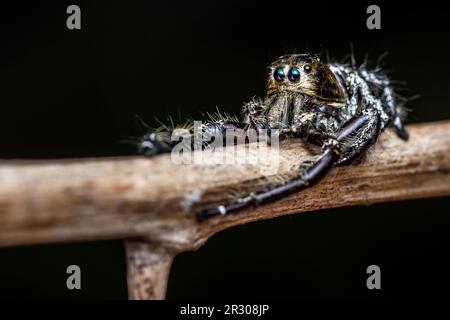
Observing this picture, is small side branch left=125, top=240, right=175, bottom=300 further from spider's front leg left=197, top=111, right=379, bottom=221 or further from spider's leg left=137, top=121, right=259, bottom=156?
spider's leg left=137, top=121, right=259, bottom=156

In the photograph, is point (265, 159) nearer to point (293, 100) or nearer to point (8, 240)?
point (293, 100)

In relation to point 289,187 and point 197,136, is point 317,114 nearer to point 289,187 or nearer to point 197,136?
point 197,136

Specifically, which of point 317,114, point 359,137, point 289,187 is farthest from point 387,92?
point 289,187

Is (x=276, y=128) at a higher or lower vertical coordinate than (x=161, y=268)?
higher

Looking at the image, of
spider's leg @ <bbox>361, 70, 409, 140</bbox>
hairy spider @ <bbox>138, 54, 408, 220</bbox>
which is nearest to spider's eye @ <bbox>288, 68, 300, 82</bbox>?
hairy spider @ <bbox>138, 54, 408, 220</bbox>

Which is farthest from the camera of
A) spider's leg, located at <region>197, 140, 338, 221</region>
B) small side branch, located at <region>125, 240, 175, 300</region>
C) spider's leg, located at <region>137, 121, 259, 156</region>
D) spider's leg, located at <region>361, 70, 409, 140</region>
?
spider's leg, located at <region>361, 70, 409, 140</region>

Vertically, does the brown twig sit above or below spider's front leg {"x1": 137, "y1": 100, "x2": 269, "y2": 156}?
below

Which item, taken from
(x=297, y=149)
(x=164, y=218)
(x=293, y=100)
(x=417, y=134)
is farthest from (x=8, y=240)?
(x=417, y=134)
